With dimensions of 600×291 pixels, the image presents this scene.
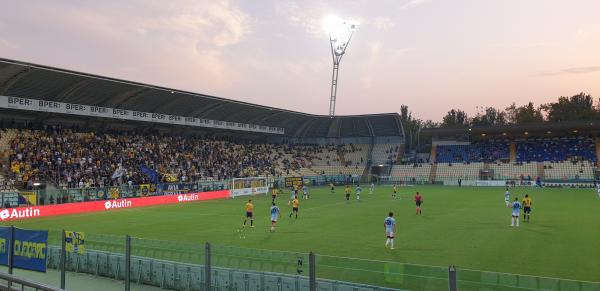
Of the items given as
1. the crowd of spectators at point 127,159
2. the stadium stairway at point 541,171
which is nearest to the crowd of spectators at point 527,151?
the stadium stairway at point 541,171

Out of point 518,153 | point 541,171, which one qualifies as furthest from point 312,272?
point 518,153

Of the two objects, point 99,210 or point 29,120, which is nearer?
point 99,210

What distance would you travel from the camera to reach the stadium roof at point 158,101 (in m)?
39.8

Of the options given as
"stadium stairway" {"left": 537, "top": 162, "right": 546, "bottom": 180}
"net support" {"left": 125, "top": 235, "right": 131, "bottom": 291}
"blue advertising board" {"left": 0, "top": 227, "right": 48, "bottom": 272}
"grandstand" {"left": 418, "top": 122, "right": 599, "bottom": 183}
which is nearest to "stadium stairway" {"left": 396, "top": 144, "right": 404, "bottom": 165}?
"grandstand" {"left": 418, "top": 122, "right": 599, "bottom": 183}

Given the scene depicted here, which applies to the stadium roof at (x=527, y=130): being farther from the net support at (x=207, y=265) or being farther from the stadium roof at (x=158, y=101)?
the net support at (x=207, y=265)

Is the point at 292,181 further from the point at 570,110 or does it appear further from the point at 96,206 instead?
the point at 570,110

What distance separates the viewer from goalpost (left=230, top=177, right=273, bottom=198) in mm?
51278

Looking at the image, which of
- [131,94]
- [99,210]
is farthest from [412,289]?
[131,94]

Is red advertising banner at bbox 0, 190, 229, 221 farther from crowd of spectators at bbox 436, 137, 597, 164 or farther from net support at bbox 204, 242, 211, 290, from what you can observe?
crowd of spectators at bbox 436, 137, 597, 164

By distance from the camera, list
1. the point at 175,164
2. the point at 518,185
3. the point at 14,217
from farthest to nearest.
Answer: the point at 518,185 → the point at 175,164 → the point at 14,217

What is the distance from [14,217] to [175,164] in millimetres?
25930

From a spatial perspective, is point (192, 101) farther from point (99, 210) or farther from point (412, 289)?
point (412, 289)

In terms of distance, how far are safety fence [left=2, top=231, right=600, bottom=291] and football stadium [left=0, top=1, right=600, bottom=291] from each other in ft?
0.13

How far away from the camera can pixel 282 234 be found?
23.3 metres
